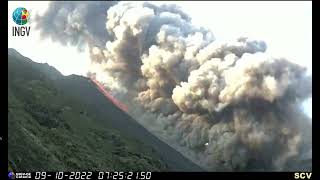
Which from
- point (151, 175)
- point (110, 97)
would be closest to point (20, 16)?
point (151, 175)

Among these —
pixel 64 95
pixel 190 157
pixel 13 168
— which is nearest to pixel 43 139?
pixel 13 168

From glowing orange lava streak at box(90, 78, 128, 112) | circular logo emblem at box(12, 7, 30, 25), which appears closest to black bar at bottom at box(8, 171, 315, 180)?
circular logo emblem at box(12, 7, 30, 25)

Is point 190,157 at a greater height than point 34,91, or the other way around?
point 34,91

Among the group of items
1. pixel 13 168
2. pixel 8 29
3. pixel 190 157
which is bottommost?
pixel 190 157

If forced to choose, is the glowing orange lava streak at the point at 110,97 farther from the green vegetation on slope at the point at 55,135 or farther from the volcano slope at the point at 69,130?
the green vegetation on slope at the point at 55,135

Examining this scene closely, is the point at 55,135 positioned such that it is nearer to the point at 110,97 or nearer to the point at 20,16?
the point at 20,16

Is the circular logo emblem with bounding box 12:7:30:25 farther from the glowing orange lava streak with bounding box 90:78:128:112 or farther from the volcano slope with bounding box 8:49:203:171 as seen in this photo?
the glowing orange lava streak with bounding box 90:78:128:112
